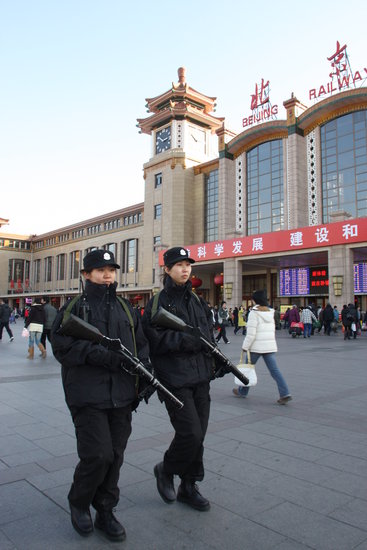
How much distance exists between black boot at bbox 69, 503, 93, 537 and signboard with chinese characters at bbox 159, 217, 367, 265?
23.7m

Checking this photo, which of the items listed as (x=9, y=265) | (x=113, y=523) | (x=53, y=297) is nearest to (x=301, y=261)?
(x=113, y=523)

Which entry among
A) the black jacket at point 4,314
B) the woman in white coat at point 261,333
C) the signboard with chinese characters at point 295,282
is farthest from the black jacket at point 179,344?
the signboard with chinese characters at point 295,282

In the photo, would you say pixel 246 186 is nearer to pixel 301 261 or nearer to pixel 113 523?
pixel 301 261

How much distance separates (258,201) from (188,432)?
36.9 metres

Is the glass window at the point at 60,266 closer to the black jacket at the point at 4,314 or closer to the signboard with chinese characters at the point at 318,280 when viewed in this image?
the signboard with chinese characters at the point at 318,280

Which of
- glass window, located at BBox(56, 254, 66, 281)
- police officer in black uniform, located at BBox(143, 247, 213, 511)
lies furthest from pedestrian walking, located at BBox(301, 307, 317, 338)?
glass window, located at BBox(56, 254, 66, 281)

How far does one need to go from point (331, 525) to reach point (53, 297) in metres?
69.6

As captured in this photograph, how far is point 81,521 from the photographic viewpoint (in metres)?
Result: 2.66

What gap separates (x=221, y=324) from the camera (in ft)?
55.6

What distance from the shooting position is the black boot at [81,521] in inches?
104

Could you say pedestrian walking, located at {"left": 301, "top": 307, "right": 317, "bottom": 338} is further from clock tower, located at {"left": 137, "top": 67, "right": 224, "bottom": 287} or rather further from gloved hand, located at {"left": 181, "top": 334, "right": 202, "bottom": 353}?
clock tower, located at {"left": 137, "top": 67, "right": 224, "bottom": 287}

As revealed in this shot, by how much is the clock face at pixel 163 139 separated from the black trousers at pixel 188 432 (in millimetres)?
47585

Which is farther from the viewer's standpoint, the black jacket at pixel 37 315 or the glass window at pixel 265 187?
the glass window at pixel 265 187

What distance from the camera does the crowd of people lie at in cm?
267
